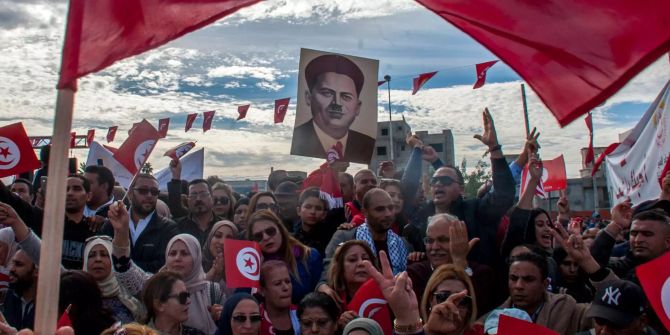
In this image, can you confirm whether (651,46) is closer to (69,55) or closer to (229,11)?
(229,11)

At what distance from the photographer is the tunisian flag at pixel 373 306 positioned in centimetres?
416

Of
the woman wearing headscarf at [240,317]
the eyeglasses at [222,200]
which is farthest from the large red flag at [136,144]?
the woman wearing headscarf at [240,317]

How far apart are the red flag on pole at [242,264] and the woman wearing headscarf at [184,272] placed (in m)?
0.36

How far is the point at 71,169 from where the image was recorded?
6965mm

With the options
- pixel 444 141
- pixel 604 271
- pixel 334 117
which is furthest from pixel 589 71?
pixel 444 141

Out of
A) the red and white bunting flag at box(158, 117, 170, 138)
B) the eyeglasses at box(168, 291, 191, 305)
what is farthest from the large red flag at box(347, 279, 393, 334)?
the red and white bunting flag at box(158, 117, 170, 138)

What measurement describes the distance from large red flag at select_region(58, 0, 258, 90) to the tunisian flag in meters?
2.39

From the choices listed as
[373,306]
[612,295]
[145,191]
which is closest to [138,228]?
[145,191]

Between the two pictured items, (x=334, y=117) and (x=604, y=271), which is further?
(x=334, y=117)

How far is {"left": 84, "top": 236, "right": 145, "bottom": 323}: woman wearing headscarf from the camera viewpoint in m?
4.33

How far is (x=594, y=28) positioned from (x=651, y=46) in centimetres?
20

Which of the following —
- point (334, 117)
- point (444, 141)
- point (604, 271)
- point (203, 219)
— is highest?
point (444, 141)

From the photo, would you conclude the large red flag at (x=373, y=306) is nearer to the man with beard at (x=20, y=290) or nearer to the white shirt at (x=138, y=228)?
the man with beard at (x=20, y=290)

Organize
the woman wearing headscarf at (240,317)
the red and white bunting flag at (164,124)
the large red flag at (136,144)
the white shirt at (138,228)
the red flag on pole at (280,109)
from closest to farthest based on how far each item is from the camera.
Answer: the woman wearing headscarf at (240,317) < the white shirt at (138,228) < the large red flag at (136,144) < the red flag on pole at (280,109) < the red and white bunting flag at (164,124)
